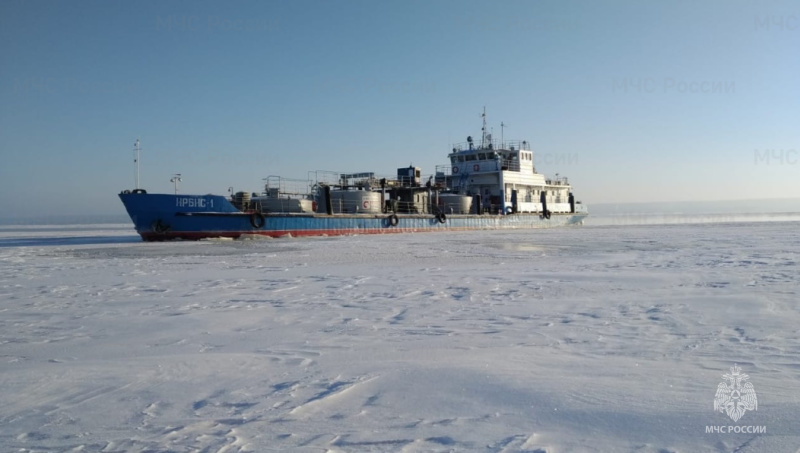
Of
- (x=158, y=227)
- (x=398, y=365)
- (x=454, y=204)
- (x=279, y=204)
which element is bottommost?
(x=398, y=365)

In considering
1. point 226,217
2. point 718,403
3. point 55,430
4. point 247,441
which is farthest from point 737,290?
point 226,217

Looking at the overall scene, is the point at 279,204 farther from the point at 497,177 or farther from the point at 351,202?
the point at 497,177

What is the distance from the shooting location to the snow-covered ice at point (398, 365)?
289 centimetres

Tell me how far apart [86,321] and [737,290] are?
8.29 metres

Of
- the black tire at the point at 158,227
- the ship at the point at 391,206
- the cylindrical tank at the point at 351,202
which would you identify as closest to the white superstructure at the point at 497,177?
Result: the ship at the point at 391,206

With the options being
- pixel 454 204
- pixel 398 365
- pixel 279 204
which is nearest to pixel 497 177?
pixel 454 204

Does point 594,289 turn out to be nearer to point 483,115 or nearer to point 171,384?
point 171,384

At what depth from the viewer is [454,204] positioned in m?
35.8

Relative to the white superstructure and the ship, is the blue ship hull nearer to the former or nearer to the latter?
the ship

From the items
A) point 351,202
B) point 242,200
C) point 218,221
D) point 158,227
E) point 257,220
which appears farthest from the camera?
point 351,202

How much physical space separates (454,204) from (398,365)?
32.0m

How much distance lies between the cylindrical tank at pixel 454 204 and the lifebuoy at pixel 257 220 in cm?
1464

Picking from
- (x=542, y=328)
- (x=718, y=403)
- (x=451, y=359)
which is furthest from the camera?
(x=542, y=328)

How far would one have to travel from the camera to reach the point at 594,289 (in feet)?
25.4
